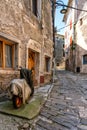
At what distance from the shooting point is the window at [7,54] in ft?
14.6

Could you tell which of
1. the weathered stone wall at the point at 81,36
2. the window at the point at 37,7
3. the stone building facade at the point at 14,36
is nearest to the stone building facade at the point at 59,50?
the weathered stone wall at the point at 81,36

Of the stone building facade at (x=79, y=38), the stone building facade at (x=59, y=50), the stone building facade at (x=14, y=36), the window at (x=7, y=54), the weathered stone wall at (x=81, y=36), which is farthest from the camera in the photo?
the stone building facade at (x=59, y=50)

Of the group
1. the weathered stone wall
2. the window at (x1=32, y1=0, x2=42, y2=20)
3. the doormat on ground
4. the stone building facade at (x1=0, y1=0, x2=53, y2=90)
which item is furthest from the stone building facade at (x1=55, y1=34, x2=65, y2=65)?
the doormat on ground

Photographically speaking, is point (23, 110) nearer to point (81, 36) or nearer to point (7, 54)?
point (7, 54)

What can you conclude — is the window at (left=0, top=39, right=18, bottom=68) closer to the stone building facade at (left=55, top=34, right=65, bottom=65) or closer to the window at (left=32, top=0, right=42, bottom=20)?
the window at (left=32, top=0, right=42, bottom=20)

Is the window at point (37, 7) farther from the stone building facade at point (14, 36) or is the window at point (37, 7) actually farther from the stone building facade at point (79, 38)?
the stone building facade at point (79, 38)

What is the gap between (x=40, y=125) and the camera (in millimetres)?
2973

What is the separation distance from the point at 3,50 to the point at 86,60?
41.1 ft

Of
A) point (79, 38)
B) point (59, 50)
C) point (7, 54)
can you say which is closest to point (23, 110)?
point (7, 54)

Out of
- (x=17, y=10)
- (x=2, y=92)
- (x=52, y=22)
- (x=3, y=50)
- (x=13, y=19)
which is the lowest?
(x=2, y=92)

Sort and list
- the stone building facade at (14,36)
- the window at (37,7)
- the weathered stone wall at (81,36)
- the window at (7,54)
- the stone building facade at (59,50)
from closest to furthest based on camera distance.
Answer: the stone building facade at (14,36), the window at (7,54), the window at (37,7), the weathered stone wall at (81,36), the stone building facade at (59,50)

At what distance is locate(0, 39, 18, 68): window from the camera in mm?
Result: 4438

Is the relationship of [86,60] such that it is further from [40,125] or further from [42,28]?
[40,125]

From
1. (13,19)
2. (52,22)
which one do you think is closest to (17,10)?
(13,19)
